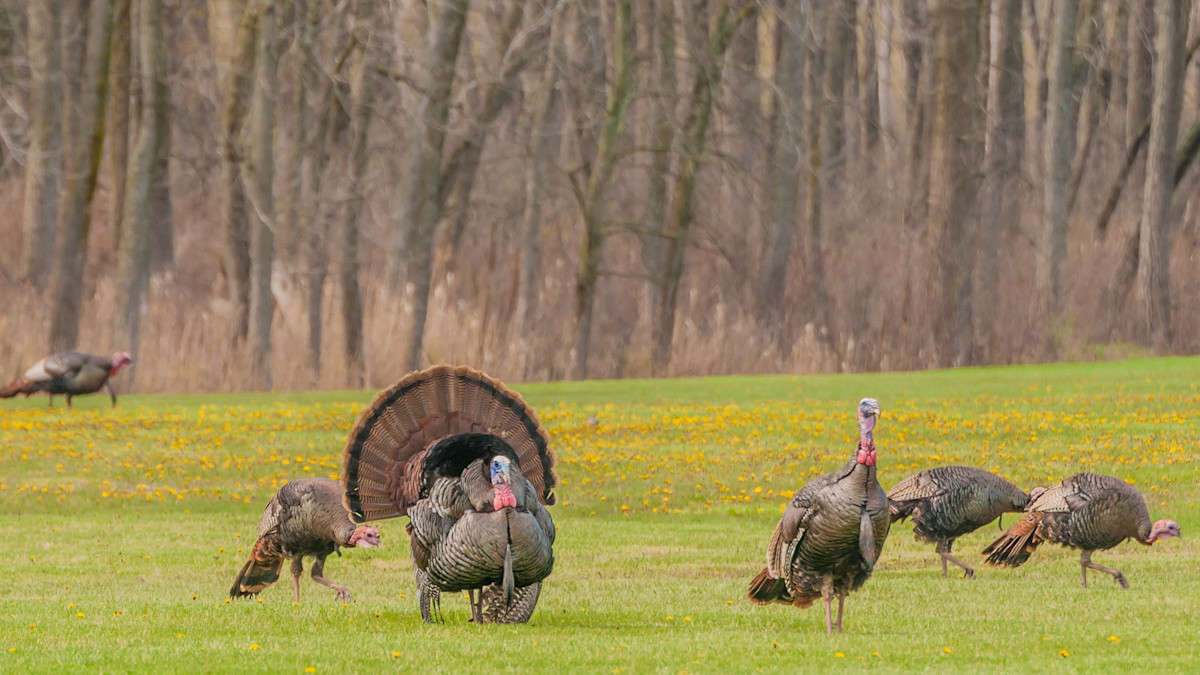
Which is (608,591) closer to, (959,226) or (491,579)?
(491,579)

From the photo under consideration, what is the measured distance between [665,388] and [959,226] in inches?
358

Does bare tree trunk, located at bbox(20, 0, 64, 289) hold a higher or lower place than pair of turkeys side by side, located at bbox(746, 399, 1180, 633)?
higher

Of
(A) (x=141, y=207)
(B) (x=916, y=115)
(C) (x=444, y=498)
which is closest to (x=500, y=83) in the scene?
(A) (x=141, y=207)

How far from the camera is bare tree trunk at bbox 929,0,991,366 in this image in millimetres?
36594

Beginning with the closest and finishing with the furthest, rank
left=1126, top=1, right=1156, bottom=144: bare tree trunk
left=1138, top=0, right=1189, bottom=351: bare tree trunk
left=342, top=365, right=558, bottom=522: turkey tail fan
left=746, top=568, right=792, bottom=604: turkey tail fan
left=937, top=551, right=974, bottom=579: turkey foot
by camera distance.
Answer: left=746, top=568, right=792, bottom=604: turkey tail fan < left=342, top=365, right=558, bottom=522: turkey tail fan < left=937, top=551, right=974, bottom=579: turkey foot < left=1138, top=0, right=1189, bottom=351: bare tree trunk < left=1126, top=1, right=1156, bottom=144: bare tree trunk

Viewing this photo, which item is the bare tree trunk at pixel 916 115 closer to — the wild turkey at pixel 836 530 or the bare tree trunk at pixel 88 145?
the bare tree trunk at pixel 88 145

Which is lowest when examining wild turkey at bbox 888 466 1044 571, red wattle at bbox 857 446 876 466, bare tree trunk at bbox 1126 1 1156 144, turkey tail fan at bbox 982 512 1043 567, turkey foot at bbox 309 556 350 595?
turkey foot at bbox 309 556 350 595

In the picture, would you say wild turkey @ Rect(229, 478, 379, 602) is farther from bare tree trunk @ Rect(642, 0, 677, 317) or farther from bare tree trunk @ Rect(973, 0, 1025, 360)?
bare tree trunk @ Rect(642, 0, 677, 317)

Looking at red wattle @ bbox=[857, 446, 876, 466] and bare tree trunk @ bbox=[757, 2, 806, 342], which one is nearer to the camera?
red wattle @ bbox=[857, 446, 876, 466]

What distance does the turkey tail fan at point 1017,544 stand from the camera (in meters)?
13.4

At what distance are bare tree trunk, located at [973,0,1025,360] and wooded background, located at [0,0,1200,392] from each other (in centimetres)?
10

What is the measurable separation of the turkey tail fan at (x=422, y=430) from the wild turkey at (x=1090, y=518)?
401cm

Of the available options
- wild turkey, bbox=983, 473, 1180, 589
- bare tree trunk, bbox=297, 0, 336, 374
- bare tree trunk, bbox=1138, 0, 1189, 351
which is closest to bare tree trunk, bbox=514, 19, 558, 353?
bare tree trunk, bbox=297, 0, 336, 374

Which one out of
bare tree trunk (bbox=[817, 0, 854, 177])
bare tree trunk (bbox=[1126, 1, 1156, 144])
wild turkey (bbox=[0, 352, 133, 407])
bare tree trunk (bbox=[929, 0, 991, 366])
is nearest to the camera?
wild turkey (bbox=[0, 352, 133, 407])
